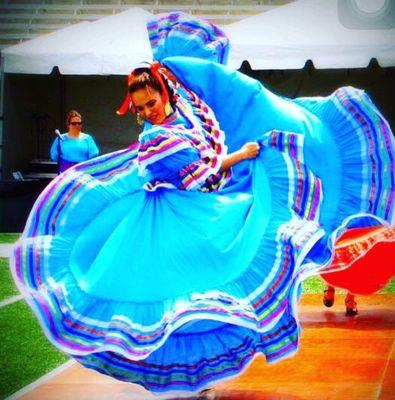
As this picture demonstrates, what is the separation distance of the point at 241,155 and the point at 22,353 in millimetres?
1602

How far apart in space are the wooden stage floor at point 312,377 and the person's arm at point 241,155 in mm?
841

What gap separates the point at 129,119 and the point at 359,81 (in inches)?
111

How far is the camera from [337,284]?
4480 mm

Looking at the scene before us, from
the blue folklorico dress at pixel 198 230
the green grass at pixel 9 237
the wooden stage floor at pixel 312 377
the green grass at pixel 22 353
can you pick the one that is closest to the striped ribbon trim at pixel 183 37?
the blue folklorico dress at pixel 198 230

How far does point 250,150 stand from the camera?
118 inches

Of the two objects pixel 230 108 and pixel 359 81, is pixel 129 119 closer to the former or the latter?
pixel 359 81

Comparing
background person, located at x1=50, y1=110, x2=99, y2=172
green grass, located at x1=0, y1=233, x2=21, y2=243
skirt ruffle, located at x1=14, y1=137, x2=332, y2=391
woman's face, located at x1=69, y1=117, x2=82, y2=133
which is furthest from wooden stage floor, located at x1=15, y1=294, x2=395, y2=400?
green grass, located at x1=0, y1=233, x2=21, y2=243

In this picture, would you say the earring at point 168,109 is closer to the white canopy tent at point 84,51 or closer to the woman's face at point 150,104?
the woman's face at point 150,104

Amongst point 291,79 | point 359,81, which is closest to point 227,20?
point 291,79

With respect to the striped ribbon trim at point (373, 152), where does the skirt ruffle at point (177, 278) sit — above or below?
below

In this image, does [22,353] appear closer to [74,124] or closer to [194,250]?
[194,250]

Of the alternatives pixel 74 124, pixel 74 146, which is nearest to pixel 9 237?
pixel 74 146

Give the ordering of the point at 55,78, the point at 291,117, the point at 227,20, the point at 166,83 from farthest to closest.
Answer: the point at 55,78
the point at 227,20
the point at 291,117
the point at 166,83

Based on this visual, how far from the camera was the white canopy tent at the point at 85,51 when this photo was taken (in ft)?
28.3
